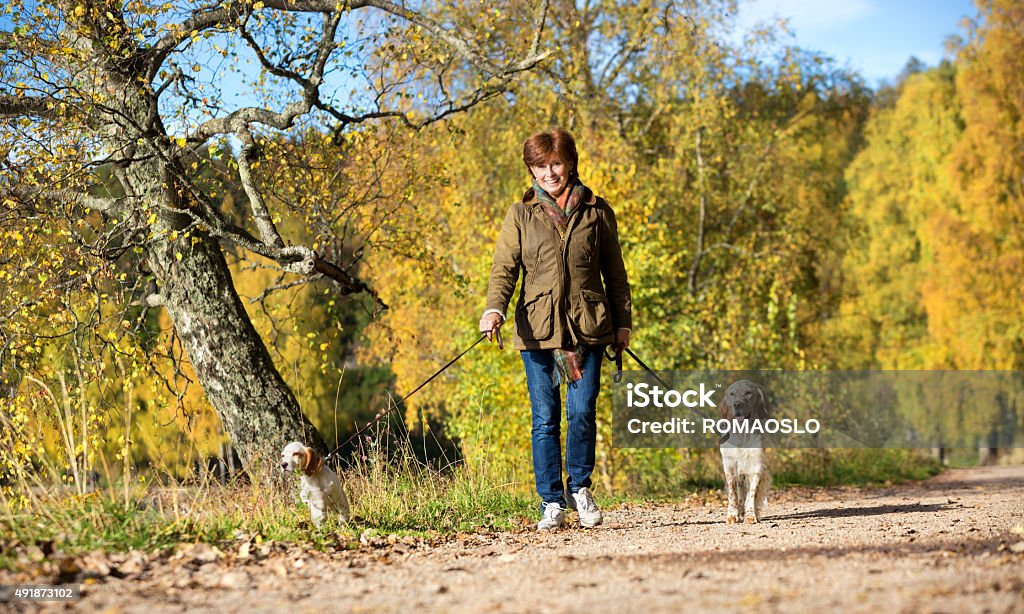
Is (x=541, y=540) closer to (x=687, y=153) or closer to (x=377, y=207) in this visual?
(x=377, y=207)

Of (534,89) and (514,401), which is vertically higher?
(534,89)

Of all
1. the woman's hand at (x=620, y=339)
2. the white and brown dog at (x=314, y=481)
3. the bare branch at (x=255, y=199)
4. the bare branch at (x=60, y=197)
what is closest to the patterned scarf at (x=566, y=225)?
the woman's hand at (x=620, y=339)

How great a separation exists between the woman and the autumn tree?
211 cm

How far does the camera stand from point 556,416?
5.61 metres

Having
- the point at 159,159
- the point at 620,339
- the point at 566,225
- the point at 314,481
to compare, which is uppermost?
the point at 159,159

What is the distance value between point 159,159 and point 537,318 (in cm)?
365

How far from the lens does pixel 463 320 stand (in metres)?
14.3

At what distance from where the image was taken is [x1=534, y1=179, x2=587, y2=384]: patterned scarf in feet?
18.0

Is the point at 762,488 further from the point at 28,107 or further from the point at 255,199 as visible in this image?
the point at 28,107

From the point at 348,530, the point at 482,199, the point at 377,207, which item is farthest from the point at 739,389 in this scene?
the point at 482,199

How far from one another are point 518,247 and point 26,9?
156 inches

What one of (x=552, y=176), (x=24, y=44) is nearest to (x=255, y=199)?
(x=24, y=44)

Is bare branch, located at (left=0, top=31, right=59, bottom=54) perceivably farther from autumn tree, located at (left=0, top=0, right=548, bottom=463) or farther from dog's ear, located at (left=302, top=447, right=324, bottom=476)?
dog's ear, located at (left=302, top=447, right=324, bottom=476)

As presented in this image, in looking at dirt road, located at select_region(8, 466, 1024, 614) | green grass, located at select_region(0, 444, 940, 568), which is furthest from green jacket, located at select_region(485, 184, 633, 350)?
green grass, located at select_region(0, 444, 940, 568)
